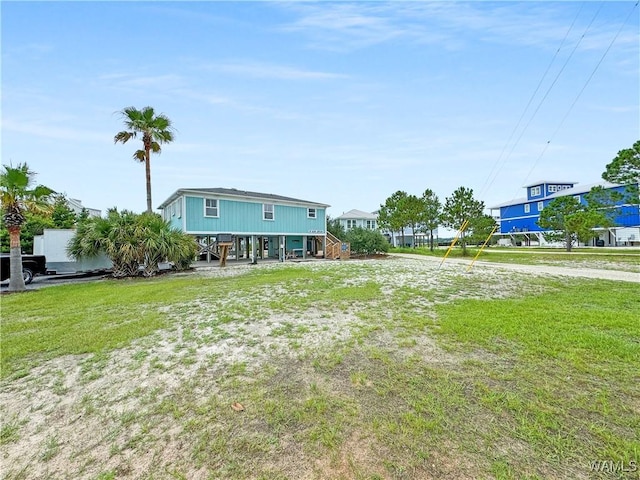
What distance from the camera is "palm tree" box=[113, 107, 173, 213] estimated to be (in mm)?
16922

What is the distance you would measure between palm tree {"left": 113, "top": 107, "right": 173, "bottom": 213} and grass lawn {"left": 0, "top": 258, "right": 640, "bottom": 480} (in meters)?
13.3

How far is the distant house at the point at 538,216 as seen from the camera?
33312mm

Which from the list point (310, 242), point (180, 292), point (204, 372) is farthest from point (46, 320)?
point (310, 242)

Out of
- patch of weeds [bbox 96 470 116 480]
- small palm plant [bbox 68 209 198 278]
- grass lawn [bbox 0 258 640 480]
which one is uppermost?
small palm plant [bbox 68 209 198 278]

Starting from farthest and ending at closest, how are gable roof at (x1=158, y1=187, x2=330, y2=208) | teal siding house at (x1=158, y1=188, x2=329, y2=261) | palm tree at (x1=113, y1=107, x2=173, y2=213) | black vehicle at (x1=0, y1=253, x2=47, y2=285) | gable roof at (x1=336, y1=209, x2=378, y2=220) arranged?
1. gable roof at (x1=336, y1=209, x2=378, y2=220)
2. teal siding house at (x1=158, y1=188, x2=329, y2=261)
3. gable roof at (x1=158, y1=187, x2=330, y2=208)
4. palm tree at (x1=113, y1=107, x2=173, y2=213)
5. black vehicle at (x1=0, y1=253, x2=47, y2=285)

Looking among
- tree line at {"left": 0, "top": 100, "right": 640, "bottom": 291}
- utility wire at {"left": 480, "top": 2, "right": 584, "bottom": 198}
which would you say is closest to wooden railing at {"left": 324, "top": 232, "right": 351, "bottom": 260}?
tree line at {"left": 0, "top": 100, "right": 640, "bottom": 291}

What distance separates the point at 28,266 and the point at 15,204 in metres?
4.10

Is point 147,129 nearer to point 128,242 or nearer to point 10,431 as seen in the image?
point 128,242

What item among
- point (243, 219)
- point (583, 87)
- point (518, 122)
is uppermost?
point (583, 87)

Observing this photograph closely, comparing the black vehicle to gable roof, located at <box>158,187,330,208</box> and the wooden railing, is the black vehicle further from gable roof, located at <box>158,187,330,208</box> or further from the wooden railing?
the wooden railing

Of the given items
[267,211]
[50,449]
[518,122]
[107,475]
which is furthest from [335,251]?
[107,475]

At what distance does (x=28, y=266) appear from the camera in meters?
12.8

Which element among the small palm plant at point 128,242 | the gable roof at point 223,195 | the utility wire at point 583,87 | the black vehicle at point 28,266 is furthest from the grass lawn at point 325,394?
the gable roof at point 223,195

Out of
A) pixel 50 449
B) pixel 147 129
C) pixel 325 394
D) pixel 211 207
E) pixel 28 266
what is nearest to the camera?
pixel 50 449
